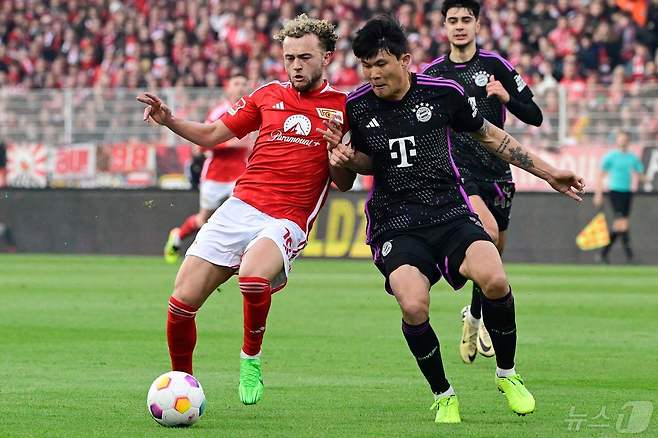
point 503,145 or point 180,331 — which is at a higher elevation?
point 503,145

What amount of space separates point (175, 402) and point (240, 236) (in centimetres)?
133

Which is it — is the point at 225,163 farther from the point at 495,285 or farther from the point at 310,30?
the point at 495,285

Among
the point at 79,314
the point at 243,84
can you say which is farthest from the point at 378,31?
the point at 243,84

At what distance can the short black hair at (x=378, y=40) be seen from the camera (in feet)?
24.1

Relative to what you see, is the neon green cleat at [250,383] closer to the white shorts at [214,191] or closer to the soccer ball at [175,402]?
the soccer ball at [175,402]

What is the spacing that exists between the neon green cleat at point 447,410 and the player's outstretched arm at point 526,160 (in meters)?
1.41

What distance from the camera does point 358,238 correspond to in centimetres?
2330

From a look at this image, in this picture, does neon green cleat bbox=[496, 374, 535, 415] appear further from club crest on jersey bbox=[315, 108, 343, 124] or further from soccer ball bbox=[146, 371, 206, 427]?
club crest on jersey bbox=[315, 108, 343, 124]

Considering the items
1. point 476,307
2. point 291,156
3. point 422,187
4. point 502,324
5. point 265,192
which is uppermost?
point 291,156

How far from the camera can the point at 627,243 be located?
22.1m

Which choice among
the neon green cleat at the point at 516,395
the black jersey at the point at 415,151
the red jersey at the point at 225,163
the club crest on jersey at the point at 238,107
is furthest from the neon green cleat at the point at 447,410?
the red jersey at the point at 225,163

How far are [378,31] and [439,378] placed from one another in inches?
75.5

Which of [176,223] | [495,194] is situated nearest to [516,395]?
[495,194]

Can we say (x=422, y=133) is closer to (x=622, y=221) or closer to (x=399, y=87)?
(x=399, y=87)
